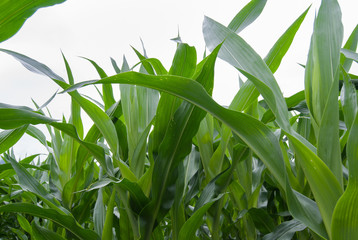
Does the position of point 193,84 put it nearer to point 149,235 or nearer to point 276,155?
point 276,155

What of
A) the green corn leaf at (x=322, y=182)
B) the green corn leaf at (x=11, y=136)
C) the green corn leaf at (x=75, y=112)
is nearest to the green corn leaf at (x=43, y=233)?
the green corn leaf at (x=11, y=136)

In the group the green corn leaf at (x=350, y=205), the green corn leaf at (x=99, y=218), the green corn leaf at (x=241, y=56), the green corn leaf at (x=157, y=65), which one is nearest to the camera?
the green corn leaf at (x=350, y=205)

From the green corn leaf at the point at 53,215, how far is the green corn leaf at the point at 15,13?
0.30 m

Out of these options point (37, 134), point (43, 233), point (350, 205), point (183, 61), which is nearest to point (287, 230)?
point (350, 205)

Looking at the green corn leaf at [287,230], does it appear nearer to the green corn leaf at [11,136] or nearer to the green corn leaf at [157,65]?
the green corn leaf at [157,65]

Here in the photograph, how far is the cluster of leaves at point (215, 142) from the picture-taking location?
476 mm

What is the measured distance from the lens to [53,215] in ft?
2.21

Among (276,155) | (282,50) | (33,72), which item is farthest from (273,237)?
(33,72)

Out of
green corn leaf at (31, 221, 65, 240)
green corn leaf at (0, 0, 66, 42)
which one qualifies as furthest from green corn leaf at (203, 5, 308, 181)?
green corn leaf at (31, 221, 65, 240)

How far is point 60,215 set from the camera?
675mm

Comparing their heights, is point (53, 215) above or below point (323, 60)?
below

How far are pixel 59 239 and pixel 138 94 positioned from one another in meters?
0.31

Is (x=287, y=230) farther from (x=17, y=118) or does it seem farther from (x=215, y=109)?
(x=17, y=118)

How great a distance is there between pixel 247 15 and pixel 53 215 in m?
0.48
